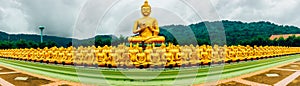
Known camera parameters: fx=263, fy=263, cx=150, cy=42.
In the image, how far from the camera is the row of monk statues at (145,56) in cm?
894

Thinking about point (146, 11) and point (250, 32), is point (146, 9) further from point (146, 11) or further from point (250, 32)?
point (250, 32)

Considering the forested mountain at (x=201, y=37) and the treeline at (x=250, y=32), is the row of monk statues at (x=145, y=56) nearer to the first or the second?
the forested mountain at (x=201, y=37)

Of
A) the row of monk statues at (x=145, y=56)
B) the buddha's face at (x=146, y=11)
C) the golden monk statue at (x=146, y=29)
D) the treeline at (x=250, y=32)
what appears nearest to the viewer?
the row of monk statues at (x=145, y=56)

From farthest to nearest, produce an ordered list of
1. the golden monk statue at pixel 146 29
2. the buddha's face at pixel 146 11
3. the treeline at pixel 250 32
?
the treeline at pixel 250 32 → the buddha's face at pixel 146 11 → the golden monk statue at pixel 146 29

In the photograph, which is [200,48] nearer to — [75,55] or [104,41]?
[75,55]

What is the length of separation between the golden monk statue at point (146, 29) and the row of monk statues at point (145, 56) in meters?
3.05

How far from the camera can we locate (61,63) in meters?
12.1

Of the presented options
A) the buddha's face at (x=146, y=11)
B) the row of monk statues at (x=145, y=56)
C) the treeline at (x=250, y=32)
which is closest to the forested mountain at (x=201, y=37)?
the treeline at (x=250, y=32)

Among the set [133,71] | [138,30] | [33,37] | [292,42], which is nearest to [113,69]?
[133,71]

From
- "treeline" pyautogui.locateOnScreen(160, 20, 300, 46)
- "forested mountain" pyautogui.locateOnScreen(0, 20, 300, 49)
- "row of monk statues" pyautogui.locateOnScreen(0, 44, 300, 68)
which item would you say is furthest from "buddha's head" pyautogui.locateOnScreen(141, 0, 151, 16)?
"treeline" pyautogui.locateOnScreen(160, 20, 300, 46)

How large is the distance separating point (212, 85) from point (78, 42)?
8064mm

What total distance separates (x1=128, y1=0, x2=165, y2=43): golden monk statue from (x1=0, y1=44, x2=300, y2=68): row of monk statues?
10.00 ft

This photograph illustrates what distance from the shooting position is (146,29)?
1483 cm

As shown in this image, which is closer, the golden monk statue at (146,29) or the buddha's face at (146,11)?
the golden monk statue at (146,29)
